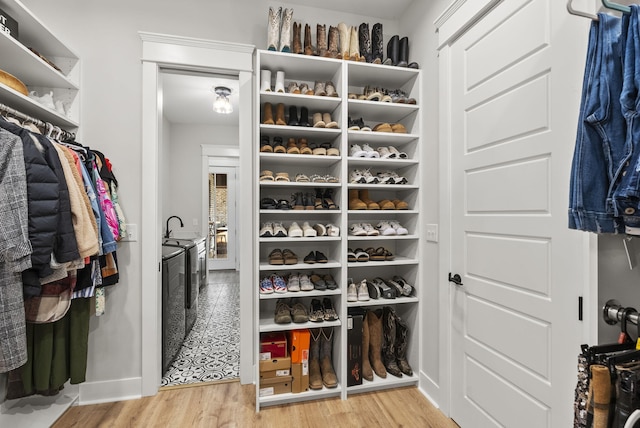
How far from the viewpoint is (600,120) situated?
857mm

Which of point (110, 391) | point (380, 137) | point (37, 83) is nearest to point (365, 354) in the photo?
point (380, 137)

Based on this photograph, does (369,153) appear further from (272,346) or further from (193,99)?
(193,99)

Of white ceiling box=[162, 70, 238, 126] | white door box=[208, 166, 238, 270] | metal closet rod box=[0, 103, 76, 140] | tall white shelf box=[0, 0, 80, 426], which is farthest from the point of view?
white door box=[208, 166, 238, 270]

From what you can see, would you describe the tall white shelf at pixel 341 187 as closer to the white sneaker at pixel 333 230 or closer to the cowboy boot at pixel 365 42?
the white sneaker at pixel 333 230

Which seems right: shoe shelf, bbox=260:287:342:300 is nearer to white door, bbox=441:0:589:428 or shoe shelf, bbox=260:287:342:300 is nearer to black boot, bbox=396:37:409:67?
white door, bbox=441:0:589:428

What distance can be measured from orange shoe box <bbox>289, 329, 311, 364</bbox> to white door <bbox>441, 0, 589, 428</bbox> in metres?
0.93

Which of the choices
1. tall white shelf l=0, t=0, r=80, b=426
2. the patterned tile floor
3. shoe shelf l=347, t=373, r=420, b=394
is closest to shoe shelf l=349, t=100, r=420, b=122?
tall white shelf l=0, t=0, r=80, b=426

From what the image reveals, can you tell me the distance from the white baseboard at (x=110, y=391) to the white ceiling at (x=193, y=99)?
7.85 feet

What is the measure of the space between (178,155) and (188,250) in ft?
6.74

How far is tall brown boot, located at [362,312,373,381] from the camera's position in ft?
6.72

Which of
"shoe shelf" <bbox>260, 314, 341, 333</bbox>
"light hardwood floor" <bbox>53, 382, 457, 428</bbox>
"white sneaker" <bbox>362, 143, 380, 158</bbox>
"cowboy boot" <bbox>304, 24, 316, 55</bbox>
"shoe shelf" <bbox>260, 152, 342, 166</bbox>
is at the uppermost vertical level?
"cowboy boot" <bbox>304, 24, 316, 55</bbox>

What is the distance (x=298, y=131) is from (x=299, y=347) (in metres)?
1.46

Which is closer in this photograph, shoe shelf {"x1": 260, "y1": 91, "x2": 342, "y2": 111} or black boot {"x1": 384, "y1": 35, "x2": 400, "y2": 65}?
shoe shelf {"x1": 260, "y1": 91, "x2": 342, "y2": 111}

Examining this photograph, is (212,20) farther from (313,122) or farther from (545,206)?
(545,206)
